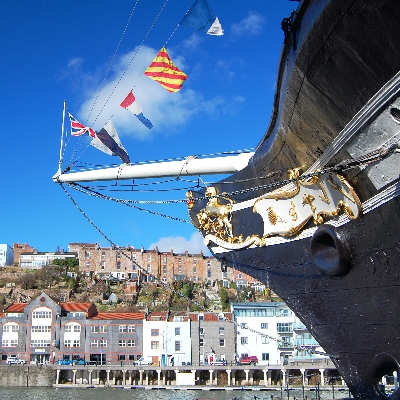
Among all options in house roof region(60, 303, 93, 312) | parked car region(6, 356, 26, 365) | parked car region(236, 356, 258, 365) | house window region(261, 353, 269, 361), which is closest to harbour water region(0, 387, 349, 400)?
parked car region(6, 356, 26, 365)

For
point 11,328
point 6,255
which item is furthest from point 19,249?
point 11,328

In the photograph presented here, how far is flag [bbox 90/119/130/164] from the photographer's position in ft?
28.8

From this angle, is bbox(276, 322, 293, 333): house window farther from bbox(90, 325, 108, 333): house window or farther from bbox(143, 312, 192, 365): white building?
bbox(90, 325, 108, 333): house window

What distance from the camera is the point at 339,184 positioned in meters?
4.91

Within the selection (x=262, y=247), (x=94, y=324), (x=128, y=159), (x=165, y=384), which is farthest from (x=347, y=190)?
(x=94, y=324)

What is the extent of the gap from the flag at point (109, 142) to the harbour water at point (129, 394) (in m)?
27.1

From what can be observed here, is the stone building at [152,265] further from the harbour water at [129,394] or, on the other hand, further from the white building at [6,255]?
the harbour water at [129,394]

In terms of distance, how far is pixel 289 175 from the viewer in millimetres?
5766

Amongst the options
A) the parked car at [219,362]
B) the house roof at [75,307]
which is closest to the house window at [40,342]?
the house roof at [75,307]

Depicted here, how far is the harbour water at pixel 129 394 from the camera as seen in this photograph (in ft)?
111

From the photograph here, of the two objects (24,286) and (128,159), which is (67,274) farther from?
(128,159)

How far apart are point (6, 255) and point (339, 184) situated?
102m

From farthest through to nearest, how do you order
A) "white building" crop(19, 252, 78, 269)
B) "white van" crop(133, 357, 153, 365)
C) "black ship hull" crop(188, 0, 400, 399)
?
"white building" crop(19, 252, 78, 269)
"white van" crop(133, 357, 153, 365)
"black ship hull" crop(188, 0, 400, 399)

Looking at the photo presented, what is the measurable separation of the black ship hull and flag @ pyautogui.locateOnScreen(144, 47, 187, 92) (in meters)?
1.66
